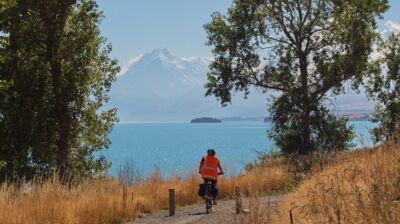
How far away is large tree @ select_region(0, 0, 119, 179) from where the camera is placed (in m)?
20.6

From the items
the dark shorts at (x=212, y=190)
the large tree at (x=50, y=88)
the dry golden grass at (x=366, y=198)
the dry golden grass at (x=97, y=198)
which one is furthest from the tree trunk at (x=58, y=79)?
the dry golden grass at (x=366, y=198)

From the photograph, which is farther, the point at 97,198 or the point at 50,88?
the point at 50,88

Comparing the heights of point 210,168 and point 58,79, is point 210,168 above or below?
below

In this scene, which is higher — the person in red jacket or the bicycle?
the person in red jacket

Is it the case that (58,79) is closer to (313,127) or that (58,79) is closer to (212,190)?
(212,190)

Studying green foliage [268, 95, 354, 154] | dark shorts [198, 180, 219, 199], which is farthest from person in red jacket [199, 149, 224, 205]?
green foliage [268, 95, 354, 154]

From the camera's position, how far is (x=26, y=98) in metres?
20.8

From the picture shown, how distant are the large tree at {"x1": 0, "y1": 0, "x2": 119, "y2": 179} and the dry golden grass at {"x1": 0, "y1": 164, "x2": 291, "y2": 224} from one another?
13.8ft

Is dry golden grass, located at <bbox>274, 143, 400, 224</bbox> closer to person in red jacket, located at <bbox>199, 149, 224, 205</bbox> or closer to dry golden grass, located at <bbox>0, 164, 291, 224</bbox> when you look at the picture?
dry golden grass, located at <bbox>0, 164, 291, 224</bbox>

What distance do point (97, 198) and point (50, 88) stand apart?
8.73 meters

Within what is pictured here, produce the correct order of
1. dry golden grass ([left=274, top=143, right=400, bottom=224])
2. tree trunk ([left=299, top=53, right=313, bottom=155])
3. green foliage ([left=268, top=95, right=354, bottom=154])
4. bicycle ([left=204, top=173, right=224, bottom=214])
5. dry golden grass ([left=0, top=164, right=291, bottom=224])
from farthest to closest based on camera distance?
green foliage ([left=268, top=95, right=354, bottom=154]), tree trunk ([left=299, top=53, right=313, bottom=155]), bicycle ([left=204, top=173, right=224, bottom=214]), dry golden grass ([left=0, top=164, right=291, bottom=224]), dry golden grass ([left=274, top=143, right=400, bottom=224])

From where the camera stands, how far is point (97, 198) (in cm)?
1460

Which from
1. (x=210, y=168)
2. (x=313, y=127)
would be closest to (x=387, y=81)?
(x=313, y=127)

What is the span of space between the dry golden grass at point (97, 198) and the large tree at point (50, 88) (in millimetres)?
4213
